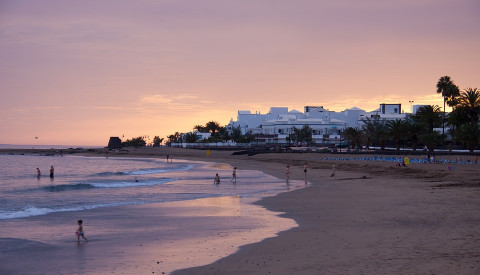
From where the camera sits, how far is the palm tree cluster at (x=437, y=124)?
68.5 m

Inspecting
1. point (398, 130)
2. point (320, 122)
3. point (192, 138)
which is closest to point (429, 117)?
point (398, 130)

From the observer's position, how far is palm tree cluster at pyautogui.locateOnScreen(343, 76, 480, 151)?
6854 centimetres

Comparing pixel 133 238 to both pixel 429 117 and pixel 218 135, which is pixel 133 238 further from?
pixel 218 135

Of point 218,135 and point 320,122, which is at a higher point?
point 320,122

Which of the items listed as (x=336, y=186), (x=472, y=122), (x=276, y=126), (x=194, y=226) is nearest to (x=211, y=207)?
(x=194, y=226)

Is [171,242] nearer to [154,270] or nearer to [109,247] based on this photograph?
[109,247]

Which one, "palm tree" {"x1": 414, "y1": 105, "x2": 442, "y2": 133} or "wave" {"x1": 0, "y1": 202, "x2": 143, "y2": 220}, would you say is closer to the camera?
"wave" {"x1": 0, "y1": 202, "x2": 143, "y2": 220}

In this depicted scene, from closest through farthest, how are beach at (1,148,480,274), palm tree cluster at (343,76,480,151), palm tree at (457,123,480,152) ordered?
beach at (1,148,480,274), palm tree at (457,123,480,152), palm tree cluster at (343,76,480,151)

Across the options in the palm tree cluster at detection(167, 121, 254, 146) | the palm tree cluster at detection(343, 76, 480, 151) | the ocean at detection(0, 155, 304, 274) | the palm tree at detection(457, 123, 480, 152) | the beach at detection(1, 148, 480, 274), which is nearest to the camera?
the beach at detection(1, 148, 480, 274)

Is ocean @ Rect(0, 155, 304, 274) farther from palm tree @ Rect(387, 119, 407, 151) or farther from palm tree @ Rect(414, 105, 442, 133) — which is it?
palm tree @ Rect(414, 105, 442, 133)

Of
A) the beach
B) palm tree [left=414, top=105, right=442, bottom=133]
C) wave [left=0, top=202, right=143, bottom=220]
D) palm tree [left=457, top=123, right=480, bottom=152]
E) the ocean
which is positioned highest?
palm tree [left=414, top=105, right=442, bottom=133]

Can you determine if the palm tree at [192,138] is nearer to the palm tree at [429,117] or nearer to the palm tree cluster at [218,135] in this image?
the palm tree cluster at [218,135]

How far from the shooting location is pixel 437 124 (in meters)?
89.7

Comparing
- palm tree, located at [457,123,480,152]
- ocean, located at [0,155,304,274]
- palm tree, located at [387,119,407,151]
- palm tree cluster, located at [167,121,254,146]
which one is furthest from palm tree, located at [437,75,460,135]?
palm tree cluster, located at [167,121,254,146]
